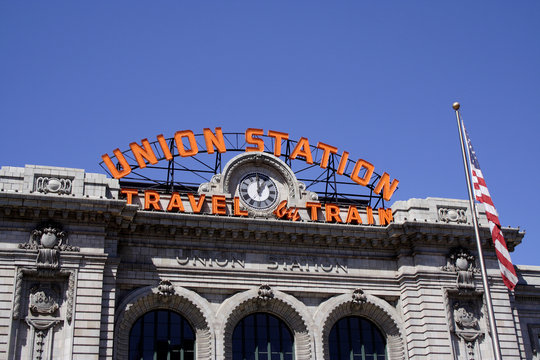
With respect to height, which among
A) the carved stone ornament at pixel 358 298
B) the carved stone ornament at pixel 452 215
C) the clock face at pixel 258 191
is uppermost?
the clock face at pixel 258 191

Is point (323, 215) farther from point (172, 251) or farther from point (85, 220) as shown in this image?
point (85, 220)

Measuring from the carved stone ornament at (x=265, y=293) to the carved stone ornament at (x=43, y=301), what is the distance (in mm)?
12520

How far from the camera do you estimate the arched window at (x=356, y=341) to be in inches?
2037

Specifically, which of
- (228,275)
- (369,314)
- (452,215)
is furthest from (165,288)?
(452,215)

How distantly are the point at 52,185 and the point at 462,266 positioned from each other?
2687cm

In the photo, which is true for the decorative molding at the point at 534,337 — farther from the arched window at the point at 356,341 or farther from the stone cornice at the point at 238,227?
the arched window at the point at 356,341

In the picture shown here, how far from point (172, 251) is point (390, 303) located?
14893mm

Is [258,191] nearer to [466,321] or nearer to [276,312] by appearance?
[276,312]

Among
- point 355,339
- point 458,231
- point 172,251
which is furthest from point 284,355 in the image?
point 458,231

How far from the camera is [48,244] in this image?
4625 centimetres

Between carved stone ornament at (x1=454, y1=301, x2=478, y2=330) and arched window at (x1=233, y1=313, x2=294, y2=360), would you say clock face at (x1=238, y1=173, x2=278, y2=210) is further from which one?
carved stone ornament at (x1=454, y1=301, x2=478, y2=330)

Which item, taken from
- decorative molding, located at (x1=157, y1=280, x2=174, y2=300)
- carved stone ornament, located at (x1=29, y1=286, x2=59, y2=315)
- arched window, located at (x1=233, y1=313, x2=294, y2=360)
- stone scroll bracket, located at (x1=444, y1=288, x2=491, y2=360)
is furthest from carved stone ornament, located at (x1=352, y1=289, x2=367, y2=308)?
carved stone ornament, located at (x1=29, y1=286, x2=59, y2=315)

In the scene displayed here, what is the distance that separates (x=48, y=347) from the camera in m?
44.1

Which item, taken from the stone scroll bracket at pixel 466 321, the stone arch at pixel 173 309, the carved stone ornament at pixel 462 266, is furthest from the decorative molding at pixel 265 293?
the carved stone ornament at pixel 462 266
